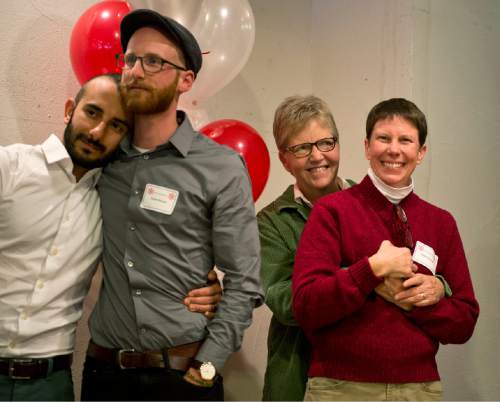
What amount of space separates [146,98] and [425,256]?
0.95 meters

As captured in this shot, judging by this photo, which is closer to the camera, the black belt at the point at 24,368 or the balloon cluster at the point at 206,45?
the black belt at the point at 24,368

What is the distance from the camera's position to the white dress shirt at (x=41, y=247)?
4.97 ft

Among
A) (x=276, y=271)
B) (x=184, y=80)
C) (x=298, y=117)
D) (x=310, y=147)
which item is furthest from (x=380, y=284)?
(x=184, y=80)

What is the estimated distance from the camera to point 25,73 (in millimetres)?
2197

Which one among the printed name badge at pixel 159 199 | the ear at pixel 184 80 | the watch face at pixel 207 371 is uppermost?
the ear at pixel 184 80

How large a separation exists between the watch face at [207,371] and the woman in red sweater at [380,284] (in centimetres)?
31

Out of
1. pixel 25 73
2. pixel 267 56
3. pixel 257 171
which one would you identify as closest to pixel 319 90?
pixel 267 56

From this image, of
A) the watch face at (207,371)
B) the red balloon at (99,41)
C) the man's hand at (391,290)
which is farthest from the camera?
the red balloon at (99,41)

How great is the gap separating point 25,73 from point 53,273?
1044mm

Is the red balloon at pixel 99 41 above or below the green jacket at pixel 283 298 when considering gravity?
above

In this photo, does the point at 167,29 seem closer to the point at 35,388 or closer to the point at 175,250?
the point at 175,250

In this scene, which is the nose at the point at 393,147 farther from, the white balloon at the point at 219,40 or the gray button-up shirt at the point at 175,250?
the white balloon at the point at 219,40

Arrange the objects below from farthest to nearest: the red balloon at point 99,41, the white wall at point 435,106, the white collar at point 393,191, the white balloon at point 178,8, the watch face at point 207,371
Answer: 1. the white wall at point 435,106
2. the white balloon at point 178,8
3. the red balloon at point 99,41
4. the white collar at point 393,191
5. the watch face at point 207,371

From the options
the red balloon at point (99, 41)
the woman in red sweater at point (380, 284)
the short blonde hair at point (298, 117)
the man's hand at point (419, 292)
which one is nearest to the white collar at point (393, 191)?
the woman in red sweater at point (380, 284)
